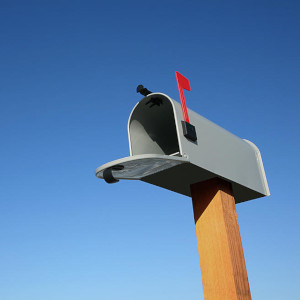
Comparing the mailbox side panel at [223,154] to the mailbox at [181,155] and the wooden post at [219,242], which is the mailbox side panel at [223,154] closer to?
the mailbox at [181,155]

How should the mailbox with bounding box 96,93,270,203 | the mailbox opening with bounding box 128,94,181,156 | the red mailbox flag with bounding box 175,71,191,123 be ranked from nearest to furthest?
the mailbox with bounding box 96,93,270,203, the red mailbox flag with bounding box 175,71,191,123, the mailbox opening with bounding box 128,94,181,156

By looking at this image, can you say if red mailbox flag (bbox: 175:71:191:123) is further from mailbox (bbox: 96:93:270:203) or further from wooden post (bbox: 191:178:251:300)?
wooden post (bbox: 191:178:251:300)

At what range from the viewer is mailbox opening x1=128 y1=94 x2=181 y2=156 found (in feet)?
7.97

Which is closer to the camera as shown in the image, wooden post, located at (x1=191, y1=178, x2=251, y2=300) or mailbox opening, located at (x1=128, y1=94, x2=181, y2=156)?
wooden post, located at (x1=191, y1=178, x2=251, y2=300)

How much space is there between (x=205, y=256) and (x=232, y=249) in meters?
0.15

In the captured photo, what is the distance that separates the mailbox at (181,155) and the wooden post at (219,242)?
0.08 metres

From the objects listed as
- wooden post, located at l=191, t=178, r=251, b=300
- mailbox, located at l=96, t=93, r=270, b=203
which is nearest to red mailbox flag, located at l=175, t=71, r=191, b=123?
mailbox, located at l=96, t=93, r=270, b=203

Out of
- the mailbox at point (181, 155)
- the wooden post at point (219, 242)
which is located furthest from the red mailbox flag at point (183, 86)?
the wooden post at point (219, 242)

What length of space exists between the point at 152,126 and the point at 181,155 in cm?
51

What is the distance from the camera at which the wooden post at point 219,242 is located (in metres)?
2.21

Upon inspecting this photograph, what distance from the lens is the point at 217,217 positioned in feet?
7.72

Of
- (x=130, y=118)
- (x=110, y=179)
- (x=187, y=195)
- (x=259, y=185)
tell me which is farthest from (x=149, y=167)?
(x=259, y=185)

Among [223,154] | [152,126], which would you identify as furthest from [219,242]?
[152,126]

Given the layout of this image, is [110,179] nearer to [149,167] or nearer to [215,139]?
[149,167]
